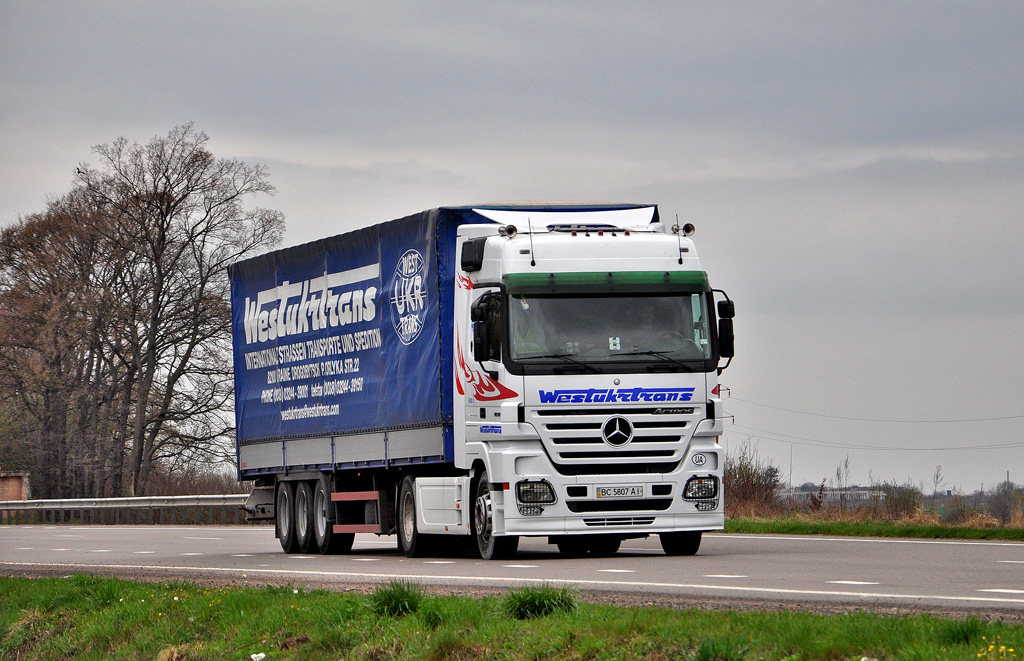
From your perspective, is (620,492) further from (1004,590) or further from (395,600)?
(395,600)

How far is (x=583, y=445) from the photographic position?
55.6 ft

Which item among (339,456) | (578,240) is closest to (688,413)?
(578,240)

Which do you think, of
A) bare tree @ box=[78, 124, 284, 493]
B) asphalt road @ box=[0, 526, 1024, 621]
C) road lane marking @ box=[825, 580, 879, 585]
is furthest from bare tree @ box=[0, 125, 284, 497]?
road lane marking @ box=[825, 580, 879, 585]

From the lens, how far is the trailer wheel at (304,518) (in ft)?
72.8

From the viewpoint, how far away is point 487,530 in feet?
57.5

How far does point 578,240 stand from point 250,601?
6.47 metres

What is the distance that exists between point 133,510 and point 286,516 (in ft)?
71.2

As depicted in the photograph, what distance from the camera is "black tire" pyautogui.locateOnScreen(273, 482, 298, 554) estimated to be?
22858mm

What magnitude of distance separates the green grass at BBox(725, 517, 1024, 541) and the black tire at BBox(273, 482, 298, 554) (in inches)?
259

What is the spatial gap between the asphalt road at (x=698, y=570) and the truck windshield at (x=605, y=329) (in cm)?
225

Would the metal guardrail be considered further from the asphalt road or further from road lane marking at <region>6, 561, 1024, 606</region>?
road lane marking at <region>6, 561, 1024, 606</region>

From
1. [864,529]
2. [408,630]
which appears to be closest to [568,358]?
[408,630]

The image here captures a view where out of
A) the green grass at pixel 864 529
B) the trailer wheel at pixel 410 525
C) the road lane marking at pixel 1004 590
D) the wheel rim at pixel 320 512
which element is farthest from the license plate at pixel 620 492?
the green grass at pixel 864 529

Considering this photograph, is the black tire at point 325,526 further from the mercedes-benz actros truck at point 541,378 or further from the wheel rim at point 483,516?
the wheel rim at point 483,516
